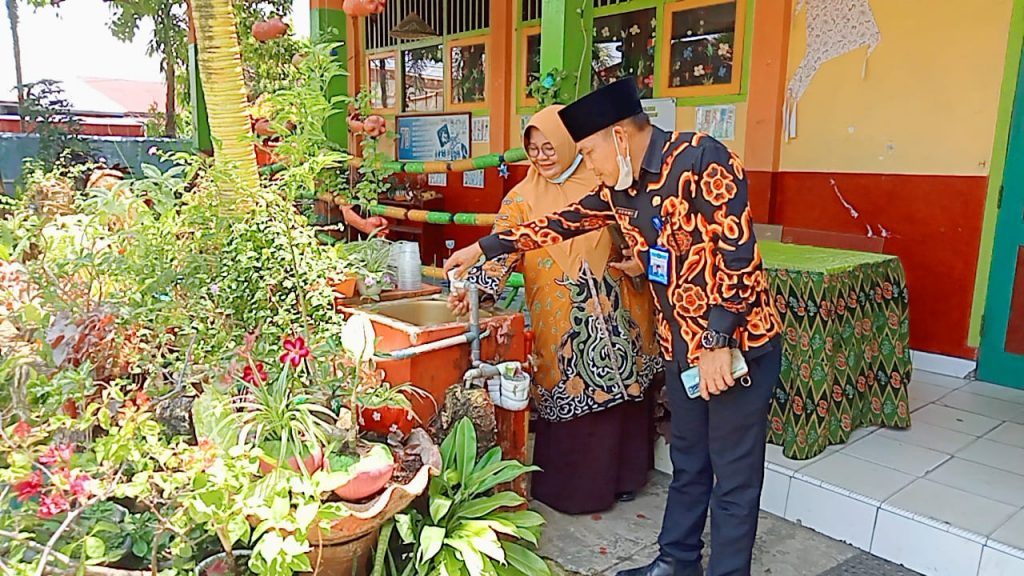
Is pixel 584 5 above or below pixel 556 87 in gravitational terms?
above

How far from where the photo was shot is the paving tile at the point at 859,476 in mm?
2635

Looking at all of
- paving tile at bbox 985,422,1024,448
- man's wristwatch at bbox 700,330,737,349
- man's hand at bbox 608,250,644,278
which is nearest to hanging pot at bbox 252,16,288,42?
man's hand at bbox 608,250,644,278

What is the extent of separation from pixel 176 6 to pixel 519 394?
713 cm

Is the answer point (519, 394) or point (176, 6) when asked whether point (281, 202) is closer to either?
point (519, 394)

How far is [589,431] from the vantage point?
2.71 m

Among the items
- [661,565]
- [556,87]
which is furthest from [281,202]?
[661,565]

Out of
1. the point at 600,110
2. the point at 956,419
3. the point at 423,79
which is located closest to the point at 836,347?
the point at 956,419

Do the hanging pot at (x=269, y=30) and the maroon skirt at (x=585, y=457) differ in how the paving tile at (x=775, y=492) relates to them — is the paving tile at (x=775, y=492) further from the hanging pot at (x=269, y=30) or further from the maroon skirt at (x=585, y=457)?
the hanging pot at (x=269, y=30)

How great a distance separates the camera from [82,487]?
1.49 meters

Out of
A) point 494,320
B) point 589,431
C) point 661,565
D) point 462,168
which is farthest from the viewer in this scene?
A: point 462,168

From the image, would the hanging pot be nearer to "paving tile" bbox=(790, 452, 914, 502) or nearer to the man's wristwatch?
the man's wristwatch

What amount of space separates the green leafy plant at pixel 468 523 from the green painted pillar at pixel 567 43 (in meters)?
1.45

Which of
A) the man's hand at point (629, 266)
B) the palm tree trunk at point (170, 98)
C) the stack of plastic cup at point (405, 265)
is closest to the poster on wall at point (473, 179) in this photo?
the palm tree trunk at point (170, 98)

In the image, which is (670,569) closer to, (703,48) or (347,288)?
(347,288)
